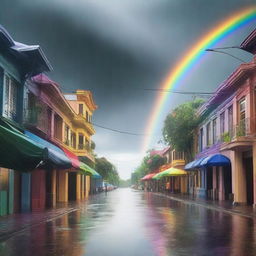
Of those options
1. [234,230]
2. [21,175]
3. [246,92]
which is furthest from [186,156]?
[234,230]

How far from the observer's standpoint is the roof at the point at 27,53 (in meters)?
19.1

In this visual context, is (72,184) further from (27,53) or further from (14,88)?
(27,53)

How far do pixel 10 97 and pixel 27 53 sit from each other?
221 centimetres

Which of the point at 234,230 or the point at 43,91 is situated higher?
the point at 43,91

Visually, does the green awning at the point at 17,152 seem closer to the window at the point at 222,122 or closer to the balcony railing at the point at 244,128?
the balcony railing at the point at 244,128

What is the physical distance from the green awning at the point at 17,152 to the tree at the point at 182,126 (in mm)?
35398

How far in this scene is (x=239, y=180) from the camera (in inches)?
1196

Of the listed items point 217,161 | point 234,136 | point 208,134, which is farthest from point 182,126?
point 234,136

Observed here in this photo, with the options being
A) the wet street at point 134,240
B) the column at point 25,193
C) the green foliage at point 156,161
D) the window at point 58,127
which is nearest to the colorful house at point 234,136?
the window at point 58,127

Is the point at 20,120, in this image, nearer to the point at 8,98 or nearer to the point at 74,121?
the point at 8,98

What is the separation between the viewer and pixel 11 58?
69.2ft

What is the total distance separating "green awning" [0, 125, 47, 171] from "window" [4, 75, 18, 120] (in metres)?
8.55

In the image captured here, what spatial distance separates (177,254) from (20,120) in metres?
14.4

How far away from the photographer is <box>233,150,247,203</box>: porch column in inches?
1181
